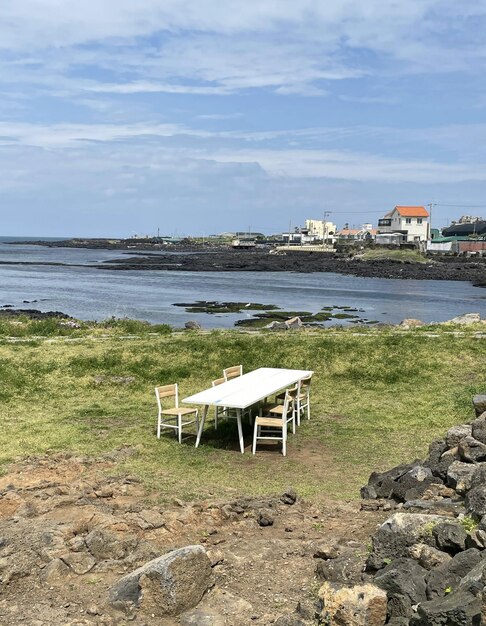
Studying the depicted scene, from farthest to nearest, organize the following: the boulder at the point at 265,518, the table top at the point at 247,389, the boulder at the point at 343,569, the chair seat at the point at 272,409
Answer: the chair seat at the point at 272,409 → the table top at the point at 247,389 → the boulder at the point at 265,518 → the boulder at the point at 343,569

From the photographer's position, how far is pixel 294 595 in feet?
19.8

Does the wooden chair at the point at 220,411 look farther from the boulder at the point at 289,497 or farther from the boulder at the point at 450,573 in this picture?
the boulder at the point at 450,573

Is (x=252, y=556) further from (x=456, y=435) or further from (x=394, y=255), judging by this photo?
(x=394, y=255)

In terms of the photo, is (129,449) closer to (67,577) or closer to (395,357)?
(67,577)

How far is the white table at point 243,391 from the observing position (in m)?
11.0

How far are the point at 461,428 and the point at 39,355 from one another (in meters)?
12.0

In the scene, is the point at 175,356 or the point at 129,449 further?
the point at 175,356

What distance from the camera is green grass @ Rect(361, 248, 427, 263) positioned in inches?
4170

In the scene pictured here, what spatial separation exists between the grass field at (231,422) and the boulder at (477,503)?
266 cm

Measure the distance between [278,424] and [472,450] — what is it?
137 inches

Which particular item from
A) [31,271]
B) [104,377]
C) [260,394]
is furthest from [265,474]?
[31,271]

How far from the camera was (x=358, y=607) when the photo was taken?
5.23m

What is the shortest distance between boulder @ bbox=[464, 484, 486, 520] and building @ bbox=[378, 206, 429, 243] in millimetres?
127379

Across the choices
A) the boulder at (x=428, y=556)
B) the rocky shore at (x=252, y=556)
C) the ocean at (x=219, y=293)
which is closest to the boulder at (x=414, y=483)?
the rocky shore at (x=252, y=556)
